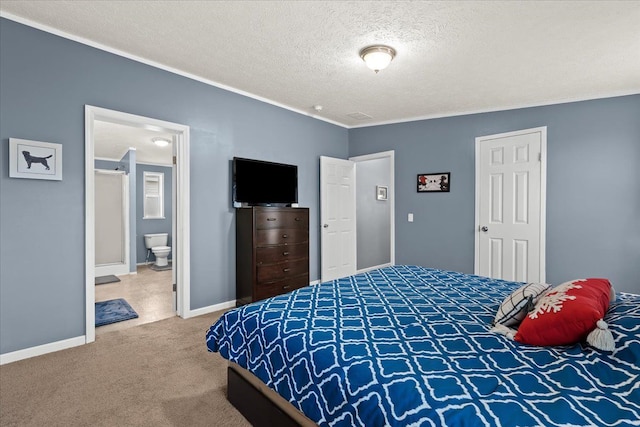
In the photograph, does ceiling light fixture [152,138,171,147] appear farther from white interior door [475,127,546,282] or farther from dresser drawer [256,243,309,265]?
white interior door [475,127,546,282]

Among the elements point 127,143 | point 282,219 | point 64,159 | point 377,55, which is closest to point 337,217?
point 282,219

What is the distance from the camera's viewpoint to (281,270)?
12.7 ft

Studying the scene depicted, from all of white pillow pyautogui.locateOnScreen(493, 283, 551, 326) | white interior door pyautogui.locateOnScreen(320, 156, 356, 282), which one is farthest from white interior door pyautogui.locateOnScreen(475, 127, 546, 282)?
white pillow pyautogui.locateOnScreen(493, 283, 551, 326)

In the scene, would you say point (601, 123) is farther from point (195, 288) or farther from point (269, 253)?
point (195, 288)

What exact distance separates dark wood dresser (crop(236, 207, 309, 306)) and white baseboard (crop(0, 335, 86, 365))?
5.11 feet

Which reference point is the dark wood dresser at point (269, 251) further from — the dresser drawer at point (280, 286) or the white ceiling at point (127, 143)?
the white ceiling at point (127, 143)

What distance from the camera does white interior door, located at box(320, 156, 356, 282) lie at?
16.2ft

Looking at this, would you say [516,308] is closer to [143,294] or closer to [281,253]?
[281,253]

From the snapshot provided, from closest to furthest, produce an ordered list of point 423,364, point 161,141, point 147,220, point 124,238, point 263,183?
point 423,364, point 263,183, point 161,141, point 124,238, point 147,220

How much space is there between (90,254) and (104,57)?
5.66 feet

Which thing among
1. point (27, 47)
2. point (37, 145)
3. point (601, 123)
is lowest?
point (37, 145)

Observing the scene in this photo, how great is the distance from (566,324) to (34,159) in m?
3.52

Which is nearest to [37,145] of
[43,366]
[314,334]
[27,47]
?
[27,47]

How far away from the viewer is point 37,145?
8.21 ft
